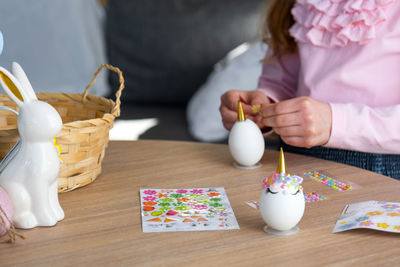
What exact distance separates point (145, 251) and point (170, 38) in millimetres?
1787

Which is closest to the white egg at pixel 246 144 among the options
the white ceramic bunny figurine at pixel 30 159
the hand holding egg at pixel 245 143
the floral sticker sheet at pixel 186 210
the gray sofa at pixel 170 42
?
the hand holding egg at pixel 245 143

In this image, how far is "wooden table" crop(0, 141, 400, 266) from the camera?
1.89 feet

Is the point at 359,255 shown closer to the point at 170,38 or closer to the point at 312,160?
the point at 312,160

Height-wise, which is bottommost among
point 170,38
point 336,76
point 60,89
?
point 60,89

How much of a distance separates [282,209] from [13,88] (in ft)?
1.21

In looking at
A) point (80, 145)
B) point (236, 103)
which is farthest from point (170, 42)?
point (80, 145)

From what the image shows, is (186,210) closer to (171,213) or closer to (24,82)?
(171,213)

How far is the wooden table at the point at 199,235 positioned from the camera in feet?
1.89

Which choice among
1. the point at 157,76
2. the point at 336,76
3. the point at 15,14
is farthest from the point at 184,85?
the point at 336,76

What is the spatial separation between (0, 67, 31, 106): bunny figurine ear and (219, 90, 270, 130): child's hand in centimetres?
50

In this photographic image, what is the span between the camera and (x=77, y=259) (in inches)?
22.8

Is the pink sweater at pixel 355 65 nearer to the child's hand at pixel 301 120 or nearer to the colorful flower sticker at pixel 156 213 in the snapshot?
the child's hand at pixel 301 120

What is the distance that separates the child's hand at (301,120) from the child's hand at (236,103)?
0.42 feet

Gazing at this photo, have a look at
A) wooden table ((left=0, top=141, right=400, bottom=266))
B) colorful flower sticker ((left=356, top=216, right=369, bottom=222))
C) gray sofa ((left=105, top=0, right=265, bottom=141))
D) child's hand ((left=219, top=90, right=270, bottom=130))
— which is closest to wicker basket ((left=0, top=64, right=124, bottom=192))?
wooden table ((left=0, top=141, right=400, bottom=266))
